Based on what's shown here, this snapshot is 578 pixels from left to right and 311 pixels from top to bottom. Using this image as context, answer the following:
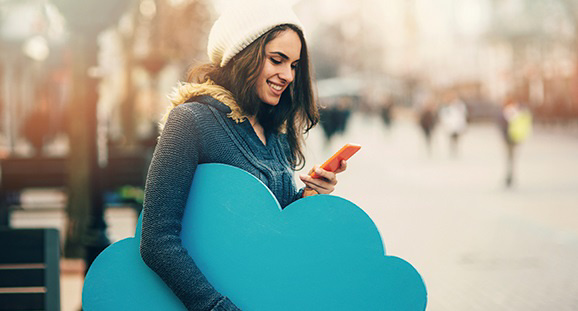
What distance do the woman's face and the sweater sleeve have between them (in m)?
0.33

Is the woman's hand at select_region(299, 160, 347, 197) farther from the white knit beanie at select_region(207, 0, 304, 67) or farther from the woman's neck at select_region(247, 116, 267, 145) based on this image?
the white knit beanie at select_region(207, 0, 304, 67)

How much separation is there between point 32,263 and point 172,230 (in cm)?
132

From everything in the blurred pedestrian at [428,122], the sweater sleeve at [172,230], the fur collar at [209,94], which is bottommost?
the blurred pedestrian at [428,122]

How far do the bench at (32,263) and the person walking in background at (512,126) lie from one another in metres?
11.8

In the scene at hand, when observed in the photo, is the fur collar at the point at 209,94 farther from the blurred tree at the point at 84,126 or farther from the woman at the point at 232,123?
the blurred tree at the point at 84,126

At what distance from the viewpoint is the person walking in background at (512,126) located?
1365cm

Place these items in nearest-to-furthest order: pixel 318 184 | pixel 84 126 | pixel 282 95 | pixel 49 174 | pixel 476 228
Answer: pixel 318 184 → pixel 282 95 → pixel 84 126 → pixel 49 174 → pixel 476 228

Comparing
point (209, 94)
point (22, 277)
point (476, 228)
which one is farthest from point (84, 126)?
point (476, 228)

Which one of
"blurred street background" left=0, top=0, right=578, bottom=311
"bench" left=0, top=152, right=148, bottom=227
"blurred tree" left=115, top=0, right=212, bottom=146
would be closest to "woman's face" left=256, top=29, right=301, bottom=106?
"blurred street background" left=0, top=0, right=578, bottom=311

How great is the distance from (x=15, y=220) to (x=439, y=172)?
10.2 metres

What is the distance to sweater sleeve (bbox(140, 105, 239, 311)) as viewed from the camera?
6.03 ft

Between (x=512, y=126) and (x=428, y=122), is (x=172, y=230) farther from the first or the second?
(x=428, y=122)

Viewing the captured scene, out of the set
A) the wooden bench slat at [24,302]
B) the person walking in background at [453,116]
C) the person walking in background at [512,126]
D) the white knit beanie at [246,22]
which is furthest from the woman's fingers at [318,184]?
the person walking in background at [453,116]

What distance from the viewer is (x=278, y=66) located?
2072 mm
